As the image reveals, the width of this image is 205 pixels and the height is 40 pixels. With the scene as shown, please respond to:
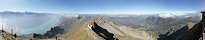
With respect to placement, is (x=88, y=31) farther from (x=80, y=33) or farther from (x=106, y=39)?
(x=106, y=39)

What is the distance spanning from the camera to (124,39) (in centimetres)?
9794

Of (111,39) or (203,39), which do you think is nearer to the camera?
(203,39)

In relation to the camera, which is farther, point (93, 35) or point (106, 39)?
point (106, 39)

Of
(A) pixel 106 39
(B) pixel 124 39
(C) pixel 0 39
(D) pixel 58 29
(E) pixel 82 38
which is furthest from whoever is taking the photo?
(D) pixel 58 29

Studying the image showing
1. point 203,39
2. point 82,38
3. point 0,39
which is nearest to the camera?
point 203,39

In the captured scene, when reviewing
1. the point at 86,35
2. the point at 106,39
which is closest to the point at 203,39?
the point at 86,35

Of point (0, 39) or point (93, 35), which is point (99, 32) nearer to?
point (93, 35)

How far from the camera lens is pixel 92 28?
88938 mm

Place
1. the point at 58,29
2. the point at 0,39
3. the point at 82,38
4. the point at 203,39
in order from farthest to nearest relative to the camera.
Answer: the point at 58,29, the point at 82,38, the point at 0,39, the point at 203,39

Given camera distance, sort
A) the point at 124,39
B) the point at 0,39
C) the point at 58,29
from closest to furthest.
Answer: the point at 0,39
the point at 124,39
the point at 58,29

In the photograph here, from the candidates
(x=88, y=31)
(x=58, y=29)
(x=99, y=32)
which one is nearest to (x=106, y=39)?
(x=99, y=32)

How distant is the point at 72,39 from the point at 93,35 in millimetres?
4757

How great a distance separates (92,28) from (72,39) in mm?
10528

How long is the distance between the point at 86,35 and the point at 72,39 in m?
3.13
